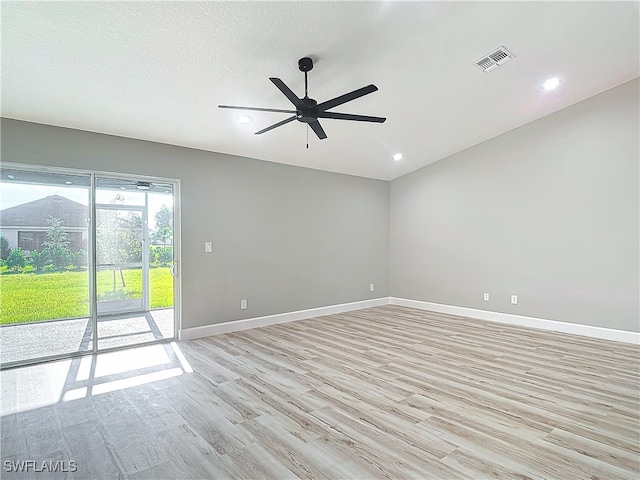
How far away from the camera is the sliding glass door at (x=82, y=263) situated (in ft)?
12.2

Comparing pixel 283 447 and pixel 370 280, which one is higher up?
pixel 370 280

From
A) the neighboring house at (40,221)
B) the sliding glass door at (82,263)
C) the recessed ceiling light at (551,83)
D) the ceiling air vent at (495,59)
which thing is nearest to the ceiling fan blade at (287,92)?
the ceiling air vent at (495,59)

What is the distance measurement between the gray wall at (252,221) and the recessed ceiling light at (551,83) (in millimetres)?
3317

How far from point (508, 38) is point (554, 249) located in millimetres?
3168

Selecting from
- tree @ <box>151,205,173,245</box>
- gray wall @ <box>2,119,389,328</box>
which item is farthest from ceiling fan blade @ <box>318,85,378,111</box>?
tree @ <box>151,205,173,245</box>

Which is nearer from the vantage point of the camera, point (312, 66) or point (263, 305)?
point (312, 66)

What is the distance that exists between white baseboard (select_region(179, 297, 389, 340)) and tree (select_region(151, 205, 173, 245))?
124 centimetres

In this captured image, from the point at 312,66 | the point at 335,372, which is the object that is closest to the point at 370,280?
the point at 335,372

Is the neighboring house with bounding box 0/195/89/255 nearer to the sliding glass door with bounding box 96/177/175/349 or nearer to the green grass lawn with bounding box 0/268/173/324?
the sliding glass door with bounding box 96/177/175/349

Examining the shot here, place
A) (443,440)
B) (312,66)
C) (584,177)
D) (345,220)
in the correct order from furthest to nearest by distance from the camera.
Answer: (345,220)
(584,177)
(312,66)
(443,440)

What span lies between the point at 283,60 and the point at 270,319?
12.4ft

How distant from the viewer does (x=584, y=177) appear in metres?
4.85

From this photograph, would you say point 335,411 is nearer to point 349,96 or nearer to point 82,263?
point 349,96

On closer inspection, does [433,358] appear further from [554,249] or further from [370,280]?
[370,280]
